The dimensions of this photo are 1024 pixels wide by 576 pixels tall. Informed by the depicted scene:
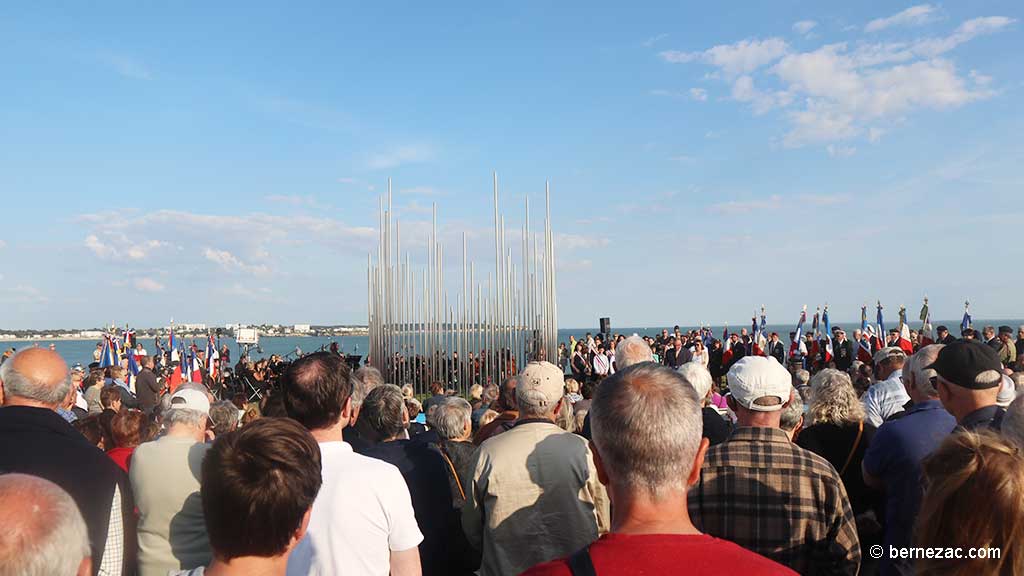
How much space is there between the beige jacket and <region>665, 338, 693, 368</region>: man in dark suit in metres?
15.5

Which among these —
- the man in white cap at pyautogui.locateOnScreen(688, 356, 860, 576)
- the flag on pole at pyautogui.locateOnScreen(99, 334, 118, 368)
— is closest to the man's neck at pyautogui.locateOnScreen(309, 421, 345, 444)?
the man in white cap at pyautogui.locateOnScreen(688, 356, 860, 576)

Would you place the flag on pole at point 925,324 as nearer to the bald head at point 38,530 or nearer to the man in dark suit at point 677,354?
the man in dark suit at point 677,354

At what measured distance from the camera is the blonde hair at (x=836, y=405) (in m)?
4.25

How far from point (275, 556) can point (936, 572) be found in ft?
6.27

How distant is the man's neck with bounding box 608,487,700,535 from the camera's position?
1.79 metres

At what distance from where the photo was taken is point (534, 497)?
3.50 m

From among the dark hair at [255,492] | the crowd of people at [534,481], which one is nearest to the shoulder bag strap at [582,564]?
the crowd of people at [534,481]

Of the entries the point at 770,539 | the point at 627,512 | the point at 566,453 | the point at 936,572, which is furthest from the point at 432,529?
the point at 936,572

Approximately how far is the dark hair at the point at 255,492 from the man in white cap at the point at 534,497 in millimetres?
1464

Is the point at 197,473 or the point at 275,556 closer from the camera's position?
the point at 275,556

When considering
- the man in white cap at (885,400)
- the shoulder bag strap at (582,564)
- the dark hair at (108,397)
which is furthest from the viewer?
the dark hair at (108,397)

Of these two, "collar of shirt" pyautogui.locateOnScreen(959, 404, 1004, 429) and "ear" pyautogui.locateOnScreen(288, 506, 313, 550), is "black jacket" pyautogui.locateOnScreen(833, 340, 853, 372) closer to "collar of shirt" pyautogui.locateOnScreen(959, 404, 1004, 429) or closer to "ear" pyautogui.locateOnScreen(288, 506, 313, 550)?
"collar of shirt" pyautogui.locateOnScreen(959, 404, 1004, 429)

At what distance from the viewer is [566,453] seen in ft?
11.5

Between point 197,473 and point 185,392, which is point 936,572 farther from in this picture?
point 185,392
